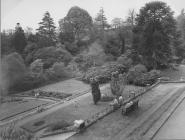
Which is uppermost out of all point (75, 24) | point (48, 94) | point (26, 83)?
point (75, 24)

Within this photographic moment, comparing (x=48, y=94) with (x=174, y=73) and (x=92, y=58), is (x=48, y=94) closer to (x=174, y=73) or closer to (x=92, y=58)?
(x=92, y=58)

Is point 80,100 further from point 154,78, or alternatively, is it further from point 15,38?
point 15,38

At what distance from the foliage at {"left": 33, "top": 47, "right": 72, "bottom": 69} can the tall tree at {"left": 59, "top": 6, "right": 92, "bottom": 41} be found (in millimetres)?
5100

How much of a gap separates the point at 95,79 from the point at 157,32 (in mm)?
10111

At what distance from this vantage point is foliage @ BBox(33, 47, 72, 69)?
23998 mm

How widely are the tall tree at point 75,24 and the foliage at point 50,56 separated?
5.10 metres

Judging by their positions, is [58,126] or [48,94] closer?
[58,126]

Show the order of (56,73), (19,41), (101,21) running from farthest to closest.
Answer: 1. (101,21)
2. (19,41)
3. (56,73)

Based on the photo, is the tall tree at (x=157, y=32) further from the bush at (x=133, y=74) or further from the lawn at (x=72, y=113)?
the lawn at (x=72, y=113)

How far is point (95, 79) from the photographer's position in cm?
1461

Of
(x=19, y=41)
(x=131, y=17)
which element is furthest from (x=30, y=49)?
(x=131, y=17)

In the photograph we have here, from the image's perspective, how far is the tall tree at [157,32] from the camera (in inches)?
856

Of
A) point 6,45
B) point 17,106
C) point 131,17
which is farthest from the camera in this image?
point 131,17

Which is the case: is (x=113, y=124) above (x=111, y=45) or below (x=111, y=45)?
below
